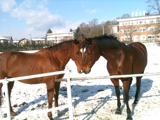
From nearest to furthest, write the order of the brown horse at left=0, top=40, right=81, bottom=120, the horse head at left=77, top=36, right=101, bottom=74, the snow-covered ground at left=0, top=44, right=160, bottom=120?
the horse head at left=77, top=36, right=101, bottom=74, the brown horse at left=0, top=40, right=81, bottom=120, the snow-covered ground at left=0, top=44, right=160, bottom=120

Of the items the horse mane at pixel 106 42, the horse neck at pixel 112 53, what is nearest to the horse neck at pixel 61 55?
the horse mane at pixel 106 42

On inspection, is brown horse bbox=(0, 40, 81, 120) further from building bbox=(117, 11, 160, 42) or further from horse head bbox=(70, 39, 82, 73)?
building bbox=(117, 11, 160, 42)

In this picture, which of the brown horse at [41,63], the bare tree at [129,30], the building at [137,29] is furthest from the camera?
the building at [137,29]

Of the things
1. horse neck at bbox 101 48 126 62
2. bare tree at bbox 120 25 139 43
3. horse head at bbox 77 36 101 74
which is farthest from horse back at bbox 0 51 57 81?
bare tree at bbox 120 25 139 43

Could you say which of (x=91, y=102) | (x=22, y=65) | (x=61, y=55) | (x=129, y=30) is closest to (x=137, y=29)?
(x=129, y=30)

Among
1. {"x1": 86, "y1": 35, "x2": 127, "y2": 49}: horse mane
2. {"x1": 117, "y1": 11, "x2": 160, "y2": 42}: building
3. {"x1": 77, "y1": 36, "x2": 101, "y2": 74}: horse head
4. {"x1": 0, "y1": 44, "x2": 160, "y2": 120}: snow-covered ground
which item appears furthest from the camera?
{"x1": 117, "y1": 11, "x2": 160, "y2": 42}: building

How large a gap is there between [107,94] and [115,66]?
1.75 m

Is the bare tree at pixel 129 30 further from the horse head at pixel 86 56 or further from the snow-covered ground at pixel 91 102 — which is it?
the horse head at pixel 86 56

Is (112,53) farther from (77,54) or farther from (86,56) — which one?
(77,54)

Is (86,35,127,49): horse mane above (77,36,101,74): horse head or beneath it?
above

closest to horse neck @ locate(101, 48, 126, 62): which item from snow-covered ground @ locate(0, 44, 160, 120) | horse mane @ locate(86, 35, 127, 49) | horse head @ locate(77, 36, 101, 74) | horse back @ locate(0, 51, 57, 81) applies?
horse mane @ locate(86, 35, 127, 49)

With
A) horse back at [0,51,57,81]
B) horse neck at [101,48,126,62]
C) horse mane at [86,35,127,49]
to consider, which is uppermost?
horse mane at [86,35,127,49]

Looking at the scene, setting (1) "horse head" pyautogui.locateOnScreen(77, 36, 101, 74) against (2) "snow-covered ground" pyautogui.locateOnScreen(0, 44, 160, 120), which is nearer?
(1) "horse head" pyautogui.locateOnScreen(77, 36, 101, 74)

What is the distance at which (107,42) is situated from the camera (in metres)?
2.91
